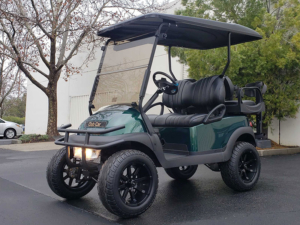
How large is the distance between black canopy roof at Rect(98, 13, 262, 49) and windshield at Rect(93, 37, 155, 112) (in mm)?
206

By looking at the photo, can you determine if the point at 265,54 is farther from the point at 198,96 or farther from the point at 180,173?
the point at 180,173

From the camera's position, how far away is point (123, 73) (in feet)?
15.5

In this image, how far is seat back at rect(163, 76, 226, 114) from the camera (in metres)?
5.33

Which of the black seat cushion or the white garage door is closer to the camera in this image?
the black seat cushion

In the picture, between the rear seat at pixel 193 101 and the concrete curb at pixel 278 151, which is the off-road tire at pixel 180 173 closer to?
the rear seat at pixel 193 101

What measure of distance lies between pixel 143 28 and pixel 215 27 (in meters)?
1.03

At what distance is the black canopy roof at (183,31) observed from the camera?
15.0 ft

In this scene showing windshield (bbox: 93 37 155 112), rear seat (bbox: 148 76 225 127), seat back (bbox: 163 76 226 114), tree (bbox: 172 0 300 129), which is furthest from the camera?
tree (bbox: 172 0 300 129)

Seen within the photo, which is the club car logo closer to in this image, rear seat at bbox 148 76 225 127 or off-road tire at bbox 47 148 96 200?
off-road tire at bbox 47 148 96 200

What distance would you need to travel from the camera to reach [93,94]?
509 centimetres

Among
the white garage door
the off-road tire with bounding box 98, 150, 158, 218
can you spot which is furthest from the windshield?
the white garage door

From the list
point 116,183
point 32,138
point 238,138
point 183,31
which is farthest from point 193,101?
point 32,138

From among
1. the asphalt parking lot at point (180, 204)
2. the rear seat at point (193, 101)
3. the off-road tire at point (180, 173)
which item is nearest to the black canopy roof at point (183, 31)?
the rear seat at point (193, 101)

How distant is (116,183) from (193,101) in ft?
7.64
